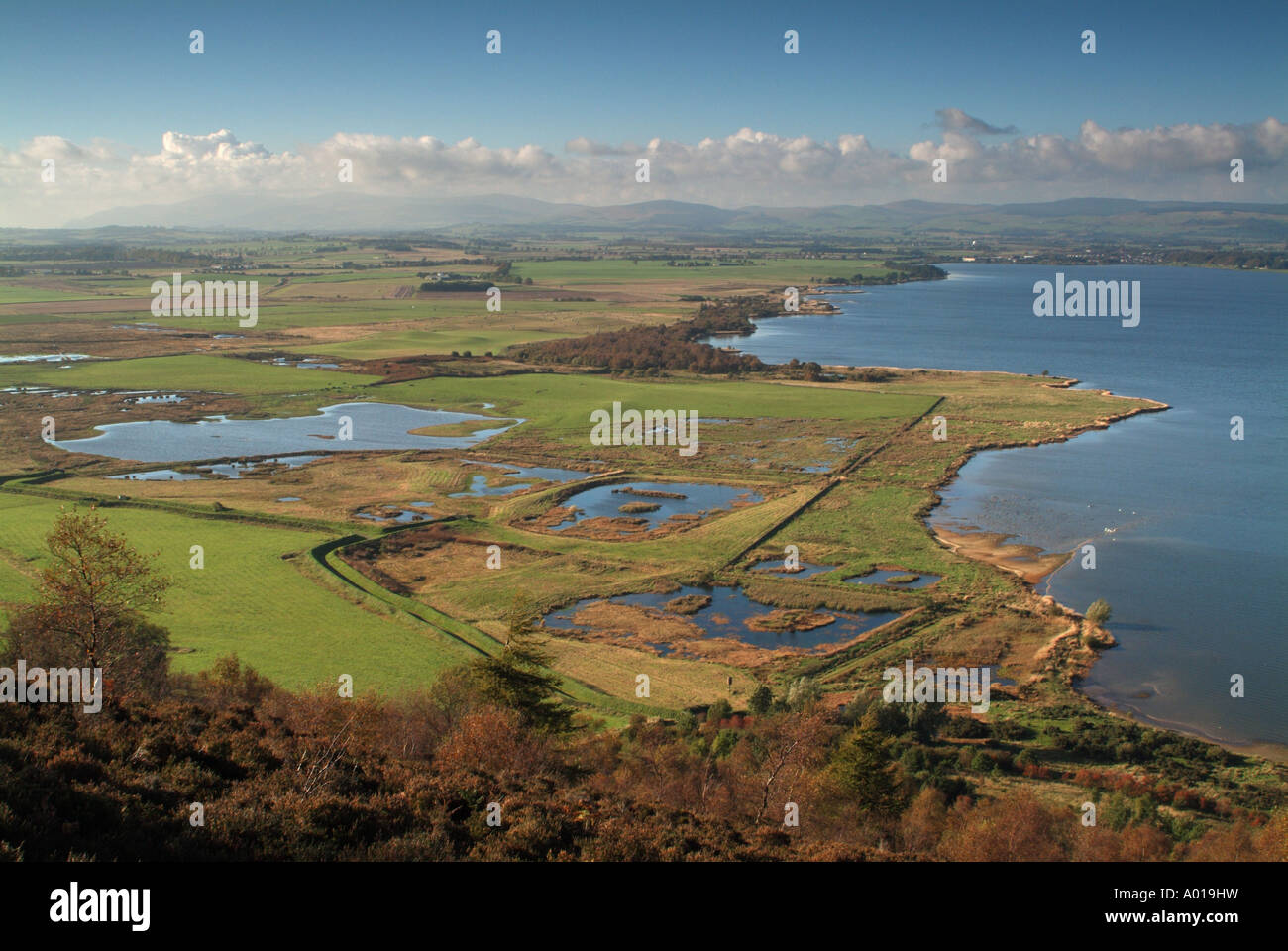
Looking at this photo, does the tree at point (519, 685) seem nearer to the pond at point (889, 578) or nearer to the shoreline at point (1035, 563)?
the shoreline at point (1035, 563)

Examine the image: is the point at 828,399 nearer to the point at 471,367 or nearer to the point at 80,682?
the point at 471,367

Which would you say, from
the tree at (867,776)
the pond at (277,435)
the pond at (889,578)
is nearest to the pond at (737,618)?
the pond at (889,578)

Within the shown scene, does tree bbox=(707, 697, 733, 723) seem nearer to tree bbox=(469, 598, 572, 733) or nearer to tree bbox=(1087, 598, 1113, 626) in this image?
tree bbox=(469, 598, 572, 733)

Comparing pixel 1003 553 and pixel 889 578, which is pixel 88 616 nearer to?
pixel 889 578
